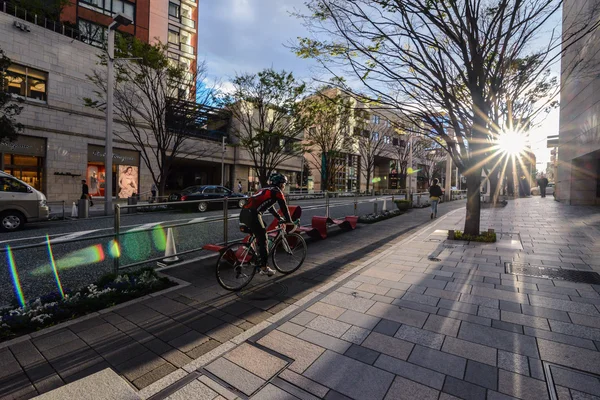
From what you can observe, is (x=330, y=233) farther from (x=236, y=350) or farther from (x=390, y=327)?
(x=236, y=350)

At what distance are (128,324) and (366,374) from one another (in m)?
2.69

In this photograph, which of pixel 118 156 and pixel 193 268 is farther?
pixel 118 156

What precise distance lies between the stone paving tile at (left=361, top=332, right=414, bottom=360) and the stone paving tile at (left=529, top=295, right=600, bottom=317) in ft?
7.41

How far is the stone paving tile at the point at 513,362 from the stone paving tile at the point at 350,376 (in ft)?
3.41

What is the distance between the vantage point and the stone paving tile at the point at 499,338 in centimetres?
288

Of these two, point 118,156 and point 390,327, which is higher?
point 118,156

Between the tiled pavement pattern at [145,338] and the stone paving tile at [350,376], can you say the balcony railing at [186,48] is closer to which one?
the tiled pavement pattern at [145,338]

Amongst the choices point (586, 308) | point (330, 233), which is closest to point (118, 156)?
point (330, 233)

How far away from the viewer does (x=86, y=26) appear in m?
25.3

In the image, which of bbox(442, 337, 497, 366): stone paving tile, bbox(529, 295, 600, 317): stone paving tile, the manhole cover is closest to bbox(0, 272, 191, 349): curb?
the manhole cover

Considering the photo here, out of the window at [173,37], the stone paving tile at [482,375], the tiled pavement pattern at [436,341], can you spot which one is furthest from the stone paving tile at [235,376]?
the window at [173,37]

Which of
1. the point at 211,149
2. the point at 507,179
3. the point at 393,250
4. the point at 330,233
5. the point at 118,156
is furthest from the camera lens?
the point at 507,179

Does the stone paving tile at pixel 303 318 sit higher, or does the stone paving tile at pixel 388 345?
the stone paving tile at pixel 388 345

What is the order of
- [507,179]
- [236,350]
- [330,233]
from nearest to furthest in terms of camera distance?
[236,350]
[330,233]
[507,179]
